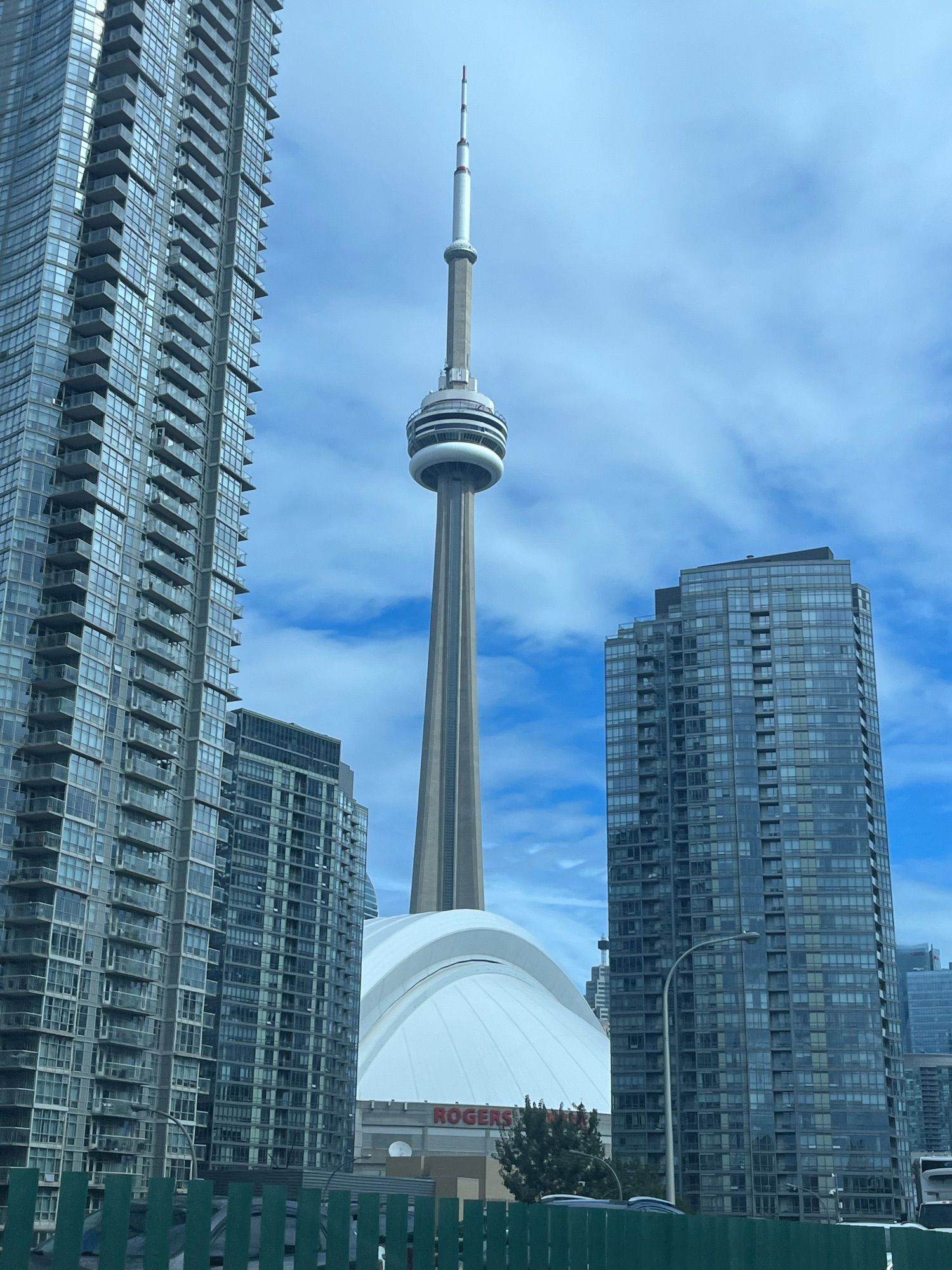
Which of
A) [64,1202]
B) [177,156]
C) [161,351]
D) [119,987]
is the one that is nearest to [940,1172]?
[64,1202]

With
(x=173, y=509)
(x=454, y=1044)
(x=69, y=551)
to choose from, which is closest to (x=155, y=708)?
(x=69, y=551)

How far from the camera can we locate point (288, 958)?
15450cm

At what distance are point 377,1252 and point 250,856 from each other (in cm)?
14230

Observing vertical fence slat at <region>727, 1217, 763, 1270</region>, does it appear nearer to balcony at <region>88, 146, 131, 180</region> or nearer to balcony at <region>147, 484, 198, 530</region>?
balcony at <region>147, 484, 198, 530</region>

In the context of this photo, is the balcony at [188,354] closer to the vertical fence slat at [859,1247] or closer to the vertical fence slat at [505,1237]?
the vertical fence slat at [859,1247]

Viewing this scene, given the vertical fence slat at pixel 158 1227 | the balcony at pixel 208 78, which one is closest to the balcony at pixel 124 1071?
the balcony at pixel 208 78

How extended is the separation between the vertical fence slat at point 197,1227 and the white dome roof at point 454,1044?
534 feet

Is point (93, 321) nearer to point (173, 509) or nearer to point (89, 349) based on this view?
point (89, 349)

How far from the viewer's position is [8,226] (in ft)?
382

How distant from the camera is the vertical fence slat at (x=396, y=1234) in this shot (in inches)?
596

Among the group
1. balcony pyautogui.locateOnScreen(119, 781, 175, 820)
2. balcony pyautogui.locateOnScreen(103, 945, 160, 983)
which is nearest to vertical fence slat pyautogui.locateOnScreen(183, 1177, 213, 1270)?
balcony pyautogui.locateOnScreen(103, 945, 160, 983)

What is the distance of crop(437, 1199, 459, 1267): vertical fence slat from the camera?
1594 cm

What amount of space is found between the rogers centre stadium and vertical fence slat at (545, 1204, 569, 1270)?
133656 millimetres

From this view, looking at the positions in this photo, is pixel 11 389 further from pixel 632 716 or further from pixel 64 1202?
pixel 64 1202
